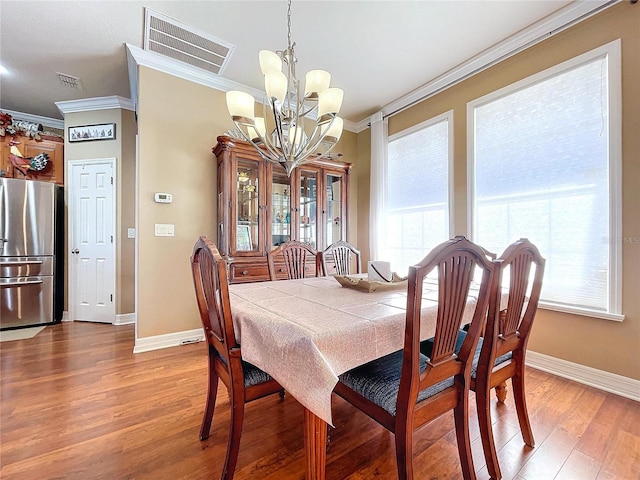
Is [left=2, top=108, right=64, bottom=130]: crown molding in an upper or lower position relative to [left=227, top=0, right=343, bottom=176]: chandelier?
upper

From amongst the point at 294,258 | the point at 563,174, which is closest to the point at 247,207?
the point at 294,258

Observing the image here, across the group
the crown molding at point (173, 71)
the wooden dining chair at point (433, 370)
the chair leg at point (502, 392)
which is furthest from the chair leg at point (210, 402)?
the crown molding at point (173, 71)

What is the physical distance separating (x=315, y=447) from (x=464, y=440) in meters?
0.60

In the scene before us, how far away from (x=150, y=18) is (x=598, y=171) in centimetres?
351

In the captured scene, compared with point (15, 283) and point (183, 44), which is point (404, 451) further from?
point (15, 283)

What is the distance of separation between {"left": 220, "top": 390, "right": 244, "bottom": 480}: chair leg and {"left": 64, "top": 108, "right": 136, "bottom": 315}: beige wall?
10.4 feet

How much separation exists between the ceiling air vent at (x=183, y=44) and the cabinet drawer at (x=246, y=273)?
196 centimetres

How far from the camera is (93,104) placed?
345cm

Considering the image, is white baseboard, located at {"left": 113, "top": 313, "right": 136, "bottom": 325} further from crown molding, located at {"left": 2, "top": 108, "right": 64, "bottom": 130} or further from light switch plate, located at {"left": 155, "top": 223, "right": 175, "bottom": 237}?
crown molding, located at {"left": 2, "top": 108, "right": 64, "bottom": 130}

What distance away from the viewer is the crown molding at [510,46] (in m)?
1.97

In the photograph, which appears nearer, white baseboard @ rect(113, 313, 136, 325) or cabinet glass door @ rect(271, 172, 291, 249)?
cabinet glass door @ rect(271, 172, 291, 249)

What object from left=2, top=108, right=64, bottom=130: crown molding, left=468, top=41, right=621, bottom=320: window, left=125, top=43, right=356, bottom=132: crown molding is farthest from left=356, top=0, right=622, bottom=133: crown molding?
left=2, top=108, right=64, bottom=130: crown molding

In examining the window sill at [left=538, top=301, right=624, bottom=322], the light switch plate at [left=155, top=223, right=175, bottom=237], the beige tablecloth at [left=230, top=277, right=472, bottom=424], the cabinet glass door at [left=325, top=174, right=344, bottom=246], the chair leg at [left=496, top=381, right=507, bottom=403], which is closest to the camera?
the beige tablecloth at [left=230, top=277, right=472, bottom=424]

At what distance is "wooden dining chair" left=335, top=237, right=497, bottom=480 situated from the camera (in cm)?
91
